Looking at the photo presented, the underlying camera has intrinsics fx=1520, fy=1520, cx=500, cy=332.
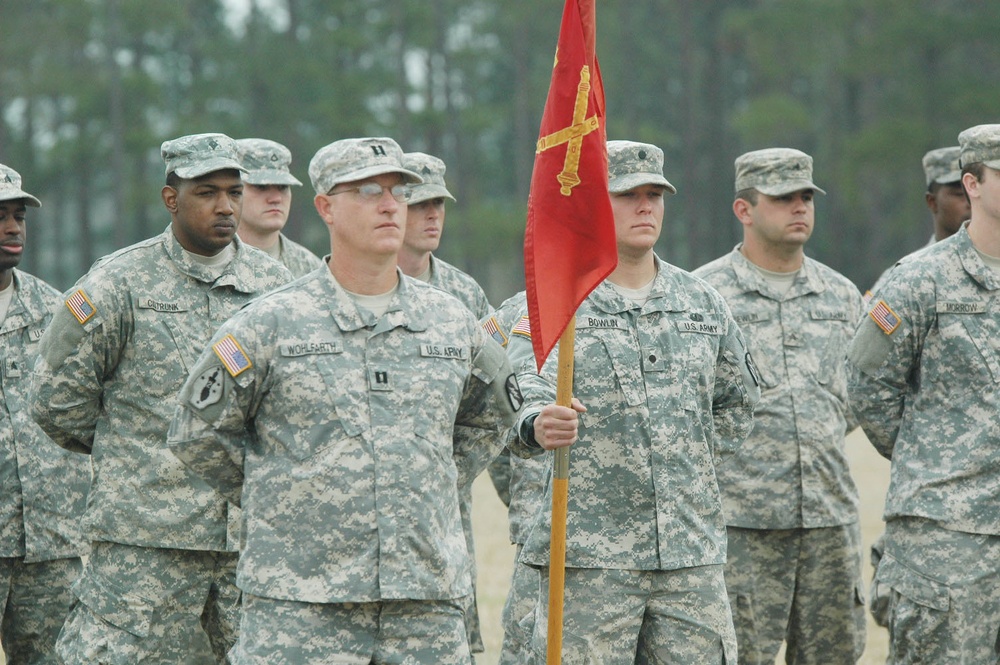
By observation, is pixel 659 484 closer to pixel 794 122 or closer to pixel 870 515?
pixel 870 515

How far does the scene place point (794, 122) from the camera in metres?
34.8

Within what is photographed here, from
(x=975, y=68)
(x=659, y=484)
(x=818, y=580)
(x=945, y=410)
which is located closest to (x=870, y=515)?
(x=818, y=580)

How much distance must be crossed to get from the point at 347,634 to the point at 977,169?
3356mm

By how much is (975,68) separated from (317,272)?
3364cm

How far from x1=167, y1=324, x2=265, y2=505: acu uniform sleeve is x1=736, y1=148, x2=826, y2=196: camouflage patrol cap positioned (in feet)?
11.8

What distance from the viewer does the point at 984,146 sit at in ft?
20.5

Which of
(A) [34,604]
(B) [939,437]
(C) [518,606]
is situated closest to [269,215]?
(A) [34,604]

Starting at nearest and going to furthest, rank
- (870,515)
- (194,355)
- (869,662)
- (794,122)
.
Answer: (194,355) < (869,662) < (870,515) < (794,122)

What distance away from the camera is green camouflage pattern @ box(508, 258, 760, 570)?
5.52 metres

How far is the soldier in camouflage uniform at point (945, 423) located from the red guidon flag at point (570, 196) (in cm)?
161

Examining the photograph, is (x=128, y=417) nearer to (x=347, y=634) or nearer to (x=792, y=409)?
(x=347, y=634)

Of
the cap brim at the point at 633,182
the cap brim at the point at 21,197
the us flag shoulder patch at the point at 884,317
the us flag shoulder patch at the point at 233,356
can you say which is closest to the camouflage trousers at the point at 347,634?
the us flag shoulder patch at the point at 233,356

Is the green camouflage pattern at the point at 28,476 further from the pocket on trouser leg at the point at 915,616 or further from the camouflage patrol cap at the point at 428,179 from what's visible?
the pocket on trouser leg at the point at 915,616

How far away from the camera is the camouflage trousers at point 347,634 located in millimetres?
4637
